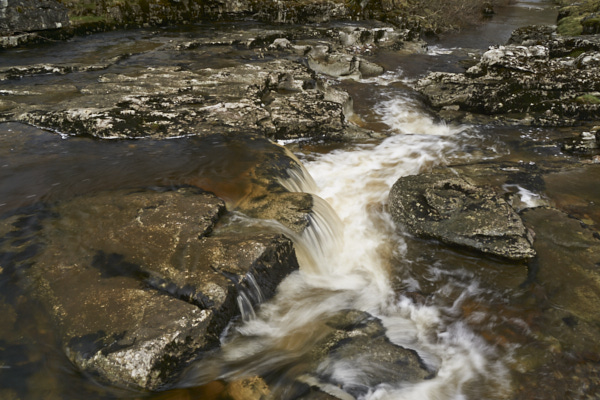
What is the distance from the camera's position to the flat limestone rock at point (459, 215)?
538cm

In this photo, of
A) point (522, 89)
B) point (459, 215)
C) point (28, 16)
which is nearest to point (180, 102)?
point (459, 215)

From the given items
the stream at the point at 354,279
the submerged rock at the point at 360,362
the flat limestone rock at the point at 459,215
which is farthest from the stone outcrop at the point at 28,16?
the submerged rock at the point at 360,362

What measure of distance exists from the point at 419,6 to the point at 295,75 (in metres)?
17.7

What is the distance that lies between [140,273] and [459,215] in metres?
4.66

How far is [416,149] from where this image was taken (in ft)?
29.5

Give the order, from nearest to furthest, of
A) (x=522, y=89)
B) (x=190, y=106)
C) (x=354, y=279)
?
(x=354, y=279), (x=190, y=106), (x=522, y=89)

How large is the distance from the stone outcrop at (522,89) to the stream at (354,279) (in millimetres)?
938

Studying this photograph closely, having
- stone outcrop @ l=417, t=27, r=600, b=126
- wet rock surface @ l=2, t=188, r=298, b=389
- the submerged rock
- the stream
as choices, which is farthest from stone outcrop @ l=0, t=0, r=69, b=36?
the submerged rock

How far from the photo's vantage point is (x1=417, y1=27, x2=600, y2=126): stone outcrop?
993 cm

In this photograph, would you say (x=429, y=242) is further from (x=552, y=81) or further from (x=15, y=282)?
(x=552, y=81)

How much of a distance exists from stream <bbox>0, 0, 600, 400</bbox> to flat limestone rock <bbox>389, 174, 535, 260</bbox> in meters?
0.22

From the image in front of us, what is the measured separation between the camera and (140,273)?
416 cm

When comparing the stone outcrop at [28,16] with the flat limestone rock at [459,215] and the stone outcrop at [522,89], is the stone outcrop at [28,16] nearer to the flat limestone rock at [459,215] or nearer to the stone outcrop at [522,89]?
the stone outcrop at [522,89]

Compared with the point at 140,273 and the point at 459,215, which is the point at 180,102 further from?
the point at 459,215
